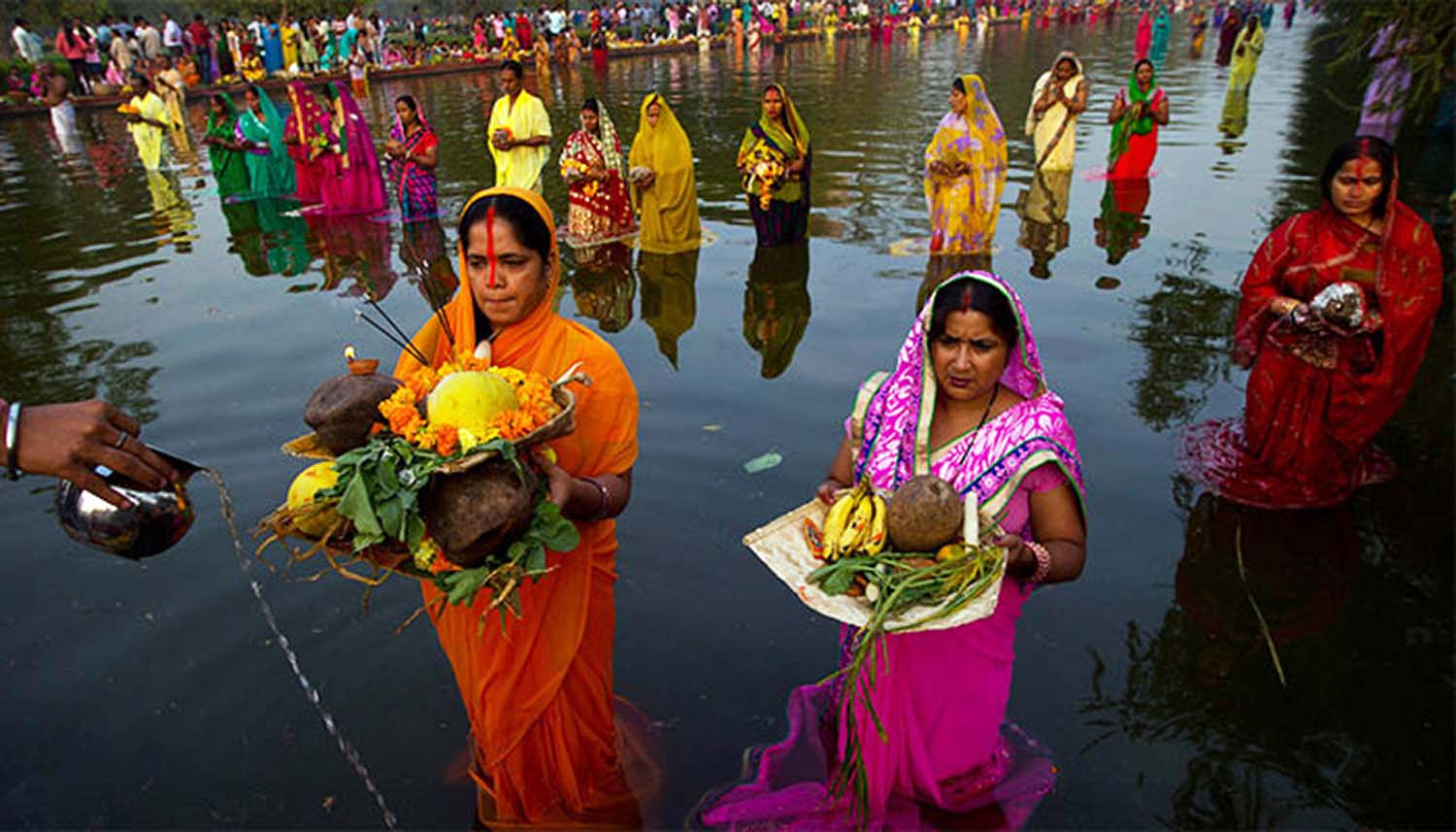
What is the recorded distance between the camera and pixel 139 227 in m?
12.3

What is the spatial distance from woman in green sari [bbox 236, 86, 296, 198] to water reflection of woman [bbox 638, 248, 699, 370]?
22.1 ft

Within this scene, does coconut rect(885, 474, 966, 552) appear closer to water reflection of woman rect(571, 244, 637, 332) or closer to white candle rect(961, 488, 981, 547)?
white candle rect(961, 488, 981, 547)

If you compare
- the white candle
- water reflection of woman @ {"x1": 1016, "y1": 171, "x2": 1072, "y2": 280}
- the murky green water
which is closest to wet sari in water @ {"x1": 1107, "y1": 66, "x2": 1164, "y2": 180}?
water reflection of woman @ {"x1": 1016, "y1": 171, "x2": 1072, "y2": 280}

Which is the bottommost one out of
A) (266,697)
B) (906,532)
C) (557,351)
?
(266,697)

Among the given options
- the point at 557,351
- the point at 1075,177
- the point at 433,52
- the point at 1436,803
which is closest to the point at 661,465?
the point at 557,351

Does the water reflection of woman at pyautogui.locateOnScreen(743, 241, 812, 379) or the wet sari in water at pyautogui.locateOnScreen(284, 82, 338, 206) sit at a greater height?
the wet sari in water at pyautogui.locateOnScreen(284, 82, 338, 206)

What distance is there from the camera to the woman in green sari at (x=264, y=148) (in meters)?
13.1

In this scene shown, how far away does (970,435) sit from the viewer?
270 centimetres

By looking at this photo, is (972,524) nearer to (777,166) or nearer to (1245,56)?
(777,166)

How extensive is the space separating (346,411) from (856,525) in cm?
133

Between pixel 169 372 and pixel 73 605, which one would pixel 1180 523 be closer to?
pixel 73 605

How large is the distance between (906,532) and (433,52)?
131ft

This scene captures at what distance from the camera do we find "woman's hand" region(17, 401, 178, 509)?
2207 millimetres

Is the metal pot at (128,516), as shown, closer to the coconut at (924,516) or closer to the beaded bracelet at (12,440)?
the beaded bracelet at (12,440)
